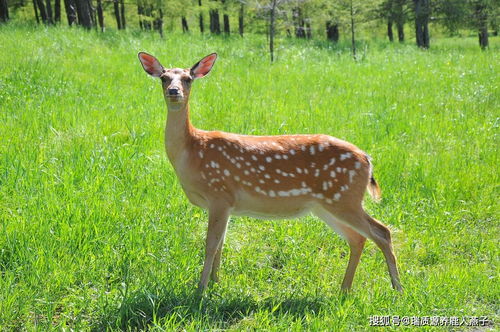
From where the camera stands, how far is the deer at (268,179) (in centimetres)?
415

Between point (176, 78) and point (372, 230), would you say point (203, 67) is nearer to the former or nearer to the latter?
point (176, 78)

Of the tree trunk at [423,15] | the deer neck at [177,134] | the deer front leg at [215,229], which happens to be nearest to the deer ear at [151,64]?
the deer neck at [177,134]

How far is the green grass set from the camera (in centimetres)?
380

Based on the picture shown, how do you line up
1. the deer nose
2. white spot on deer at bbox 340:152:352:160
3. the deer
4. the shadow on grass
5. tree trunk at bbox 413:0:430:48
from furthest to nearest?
tree trunk at bbox 413:0:430:48 → white spot on deer at bbox 340:152:352:160 → the deer → the deer nose → the shadow on grass

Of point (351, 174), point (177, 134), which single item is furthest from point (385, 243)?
point (177, 134)

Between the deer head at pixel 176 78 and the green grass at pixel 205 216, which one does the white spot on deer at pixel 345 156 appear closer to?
the green grass at pixel 205 216

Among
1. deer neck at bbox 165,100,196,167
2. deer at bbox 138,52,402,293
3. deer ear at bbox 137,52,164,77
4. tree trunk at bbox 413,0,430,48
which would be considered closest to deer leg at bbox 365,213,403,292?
deer at bbox 138,52,402,293

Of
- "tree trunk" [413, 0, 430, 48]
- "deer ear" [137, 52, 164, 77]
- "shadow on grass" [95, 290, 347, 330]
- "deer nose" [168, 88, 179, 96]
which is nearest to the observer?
"shadow on grass" [95, 290, 347, 330]

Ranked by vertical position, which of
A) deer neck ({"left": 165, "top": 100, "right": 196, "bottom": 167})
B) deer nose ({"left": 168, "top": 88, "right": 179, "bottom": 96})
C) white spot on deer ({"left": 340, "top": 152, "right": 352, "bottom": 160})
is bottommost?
white spot on deer ({"left": 340, "top": 152, "right": 352, "bottom": 160})

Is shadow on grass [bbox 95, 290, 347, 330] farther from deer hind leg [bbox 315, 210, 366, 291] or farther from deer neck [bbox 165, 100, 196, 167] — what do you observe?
deer neck [bbox 165, 100, 196, 167]

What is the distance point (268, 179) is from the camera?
166 inches

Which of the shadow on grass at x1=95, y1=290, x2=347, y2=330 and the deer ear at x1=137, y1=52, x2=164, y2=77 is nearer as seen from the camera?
the shadow on grass at x1=95, y1=290, x2=347, y2=330

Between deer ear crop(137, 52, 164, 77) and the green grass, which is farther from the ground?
deer ear crop(137, 52, 164, 77)

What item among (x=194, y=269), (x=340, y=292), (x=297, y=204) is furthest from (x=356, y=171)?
(x=194, y=269)
